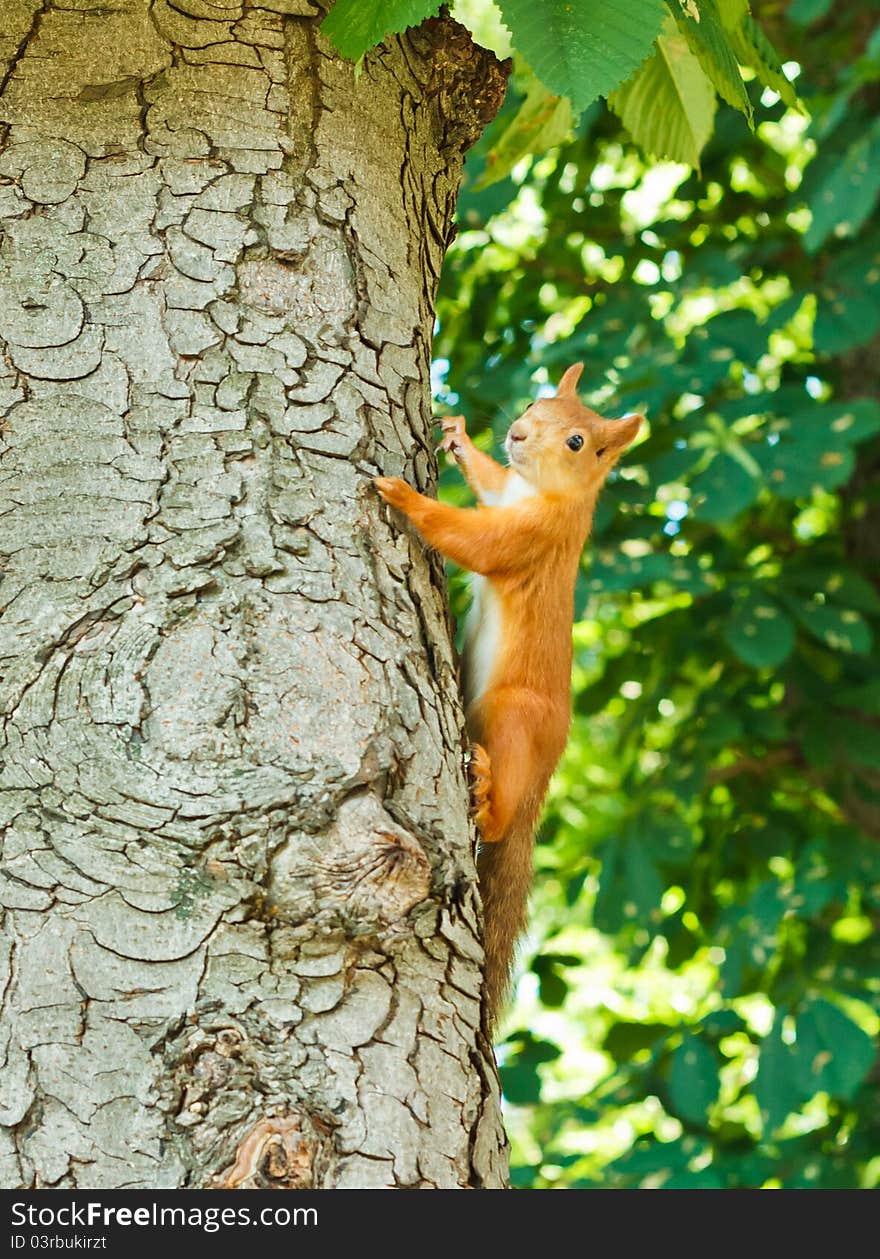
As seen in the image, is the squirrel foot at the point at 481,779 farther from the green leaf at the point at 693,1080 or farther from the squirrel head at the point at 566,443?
the green leaf at the point at 693,1080

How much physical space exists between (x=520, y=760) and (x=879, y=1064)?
139 inches

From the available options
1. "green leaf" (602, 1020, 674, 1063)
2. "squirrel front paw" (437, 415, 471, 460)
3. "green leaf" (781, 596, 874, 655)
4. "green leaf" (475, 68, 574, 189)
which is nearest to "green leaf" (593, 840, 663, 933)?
"green leaf" (602, 1020, 674, 1063)

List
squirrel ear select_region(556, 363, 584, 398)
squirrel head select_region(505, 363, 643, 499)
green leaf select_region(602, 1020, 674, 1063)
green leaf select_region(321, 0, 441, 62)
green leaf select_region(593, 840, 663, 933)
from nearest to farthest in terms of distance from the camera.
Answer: green leaf select_region(321, 0, 441, 62) → squirrel head select_region(505, 363, 643, 499) → squirrel ear select_region(556, 363, 584, 398) → green leaf select_region(593, 840, 663, 933) → green leaf select_region(602, 1020, 674, 1063)

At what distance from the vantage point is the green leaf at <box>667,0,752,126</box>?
2.01 m

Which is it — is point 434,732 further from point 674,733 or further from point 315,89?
point 674,733

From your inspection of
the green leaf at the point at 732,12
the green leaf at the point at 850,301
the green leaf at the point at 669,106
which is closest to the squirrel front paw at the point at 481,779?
the green leaf at the point at 669,106

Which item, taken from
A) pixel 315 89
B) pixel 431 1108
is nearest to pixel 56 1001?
pixel 431 1108

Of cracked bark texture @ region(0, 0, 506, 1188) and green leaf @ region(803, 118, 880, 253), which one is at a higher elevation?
green leaf @ region(803, 118, 880, 253)

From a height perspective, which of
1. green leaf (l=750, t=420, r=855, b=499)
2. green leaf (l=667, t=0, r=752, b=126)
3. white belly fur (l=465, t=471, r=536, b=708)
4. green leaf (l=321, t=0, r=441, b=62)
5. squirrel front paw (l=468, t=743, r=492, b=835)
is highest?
green leaf (l=750, t=420, r=855, b=499)

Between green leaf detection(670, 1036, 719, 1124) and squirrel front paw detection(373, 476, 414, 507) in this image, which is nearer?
squirrel front paw detection(373, 476, 414, 507)

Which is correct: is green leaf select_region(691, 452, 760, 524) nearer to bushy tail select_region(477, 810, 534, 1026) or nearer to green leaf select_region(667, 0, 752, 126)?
bushy tail select_region(477, 810, 534, 1026)

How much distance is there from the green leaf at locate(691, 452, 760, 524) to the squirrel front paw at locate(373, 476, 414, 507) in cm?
240

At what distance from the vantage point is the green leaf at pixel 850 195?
13.6ft

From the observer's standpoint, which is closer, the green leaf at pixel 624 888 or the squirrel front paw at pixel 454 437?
the squirrel front paw at pixel 454 437
